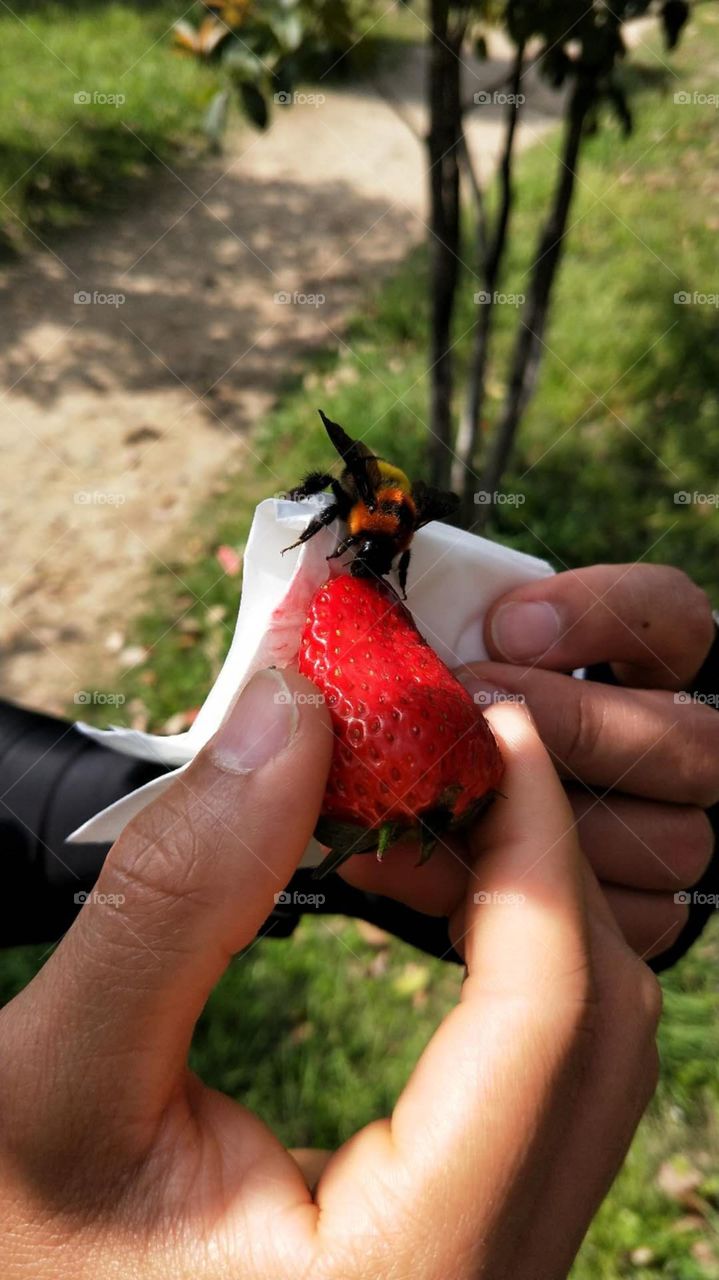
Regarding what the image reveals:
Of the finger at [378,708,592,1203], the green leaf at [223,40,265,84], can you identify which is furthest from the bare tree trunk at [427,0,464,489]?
the finger at [378,708,592,1203]

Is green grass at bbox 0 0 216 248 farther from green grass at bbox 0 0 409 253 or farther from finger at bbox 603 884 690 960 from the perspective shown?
finger at bbox 603 884 690 960

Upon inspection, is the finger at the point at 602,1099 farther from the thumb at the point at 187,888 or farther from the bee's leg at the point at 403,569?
the bee's leg at the point at 403,569

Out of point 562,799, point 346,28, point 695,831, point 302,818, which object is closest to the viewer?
point 302,818

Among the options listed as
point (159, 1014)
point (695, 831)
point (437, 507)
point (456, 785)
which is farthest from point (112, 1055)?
point (695, 831)

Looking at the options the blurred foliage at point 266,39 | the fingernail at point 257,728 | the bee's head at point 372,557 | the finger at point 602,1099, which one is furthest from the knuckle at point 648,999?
the blurred foliage at point 266,39

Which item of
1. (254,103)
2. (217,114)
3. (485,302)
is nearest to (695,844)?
→ (485,302)

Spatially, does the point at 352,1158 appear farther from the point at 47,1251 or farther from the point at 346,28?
the point at 346,28
